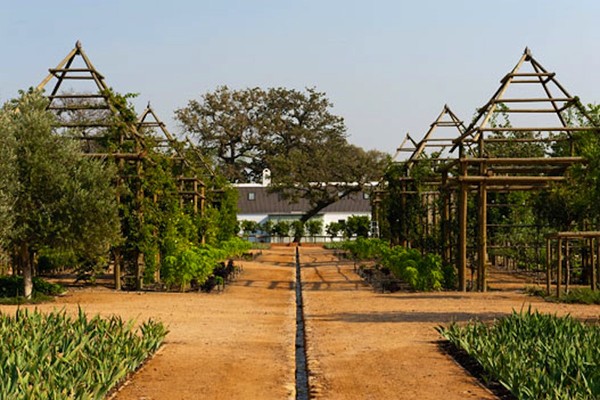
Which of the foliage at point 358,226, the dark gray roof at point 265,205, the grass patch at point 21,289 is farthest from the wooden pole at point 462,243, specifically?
the dark gray roof at point 265,205

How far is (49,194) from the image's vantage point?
68.0 feet

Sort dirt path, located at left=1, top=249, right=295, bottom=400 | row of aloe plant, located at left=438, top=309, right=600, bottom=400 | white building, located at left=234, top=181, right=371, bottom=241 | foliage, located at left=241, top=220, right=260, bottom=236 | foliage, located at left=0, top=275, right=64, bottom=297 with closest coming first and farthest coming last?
row of aloe plant, located at left=438, top=309, right=600, bottom=400, dirt path, located at left=1, top=249, right=295, bottom=400, foliage, located at left=0, top=275, right=64, bottom=297, foliage, located at left=241, top=220, right=260, bottom=236, white building, located at left=234, top=181, right=371, bottom=241

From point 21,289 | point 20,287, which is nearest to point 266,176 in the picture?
point 20,287

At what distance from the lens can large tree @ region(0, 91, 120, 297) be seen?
20422 millimetres

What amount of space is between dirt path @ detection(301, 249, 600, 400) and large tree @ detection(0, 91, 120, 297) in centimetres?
522

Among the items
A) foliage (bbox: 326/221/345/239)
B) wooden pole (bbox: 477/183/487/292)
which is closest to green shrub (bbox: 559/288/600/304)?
wooden pole (bbox: 477/183/487/292)

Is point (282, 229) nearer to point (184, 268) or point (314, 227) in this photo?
point (314, 227)

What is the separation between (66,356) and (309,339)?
4990 mm

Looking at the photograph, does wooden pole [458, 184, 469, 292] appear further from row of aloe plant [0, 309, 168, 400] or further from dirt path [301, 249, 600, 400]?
row of aloe plant [0, 309, 168, 400]

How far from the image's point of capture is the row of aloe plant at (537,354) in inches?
354

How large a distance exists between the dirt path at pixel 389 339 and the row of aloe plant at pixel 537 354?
1.14 ft

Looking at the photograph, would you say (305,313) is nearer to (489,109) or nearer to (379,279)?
(489,109)

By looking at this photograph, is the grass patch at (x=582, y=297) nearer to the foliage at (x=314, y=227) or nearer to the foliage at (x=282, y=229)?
the foliage at (x=282, y=229)

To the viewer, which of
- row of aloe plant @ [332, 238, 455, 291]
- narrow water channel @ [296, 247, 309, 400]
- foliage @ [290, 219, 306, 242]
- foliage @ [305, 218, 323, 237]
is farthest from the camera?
→ foliage @ [305, 218, 323, 237]
